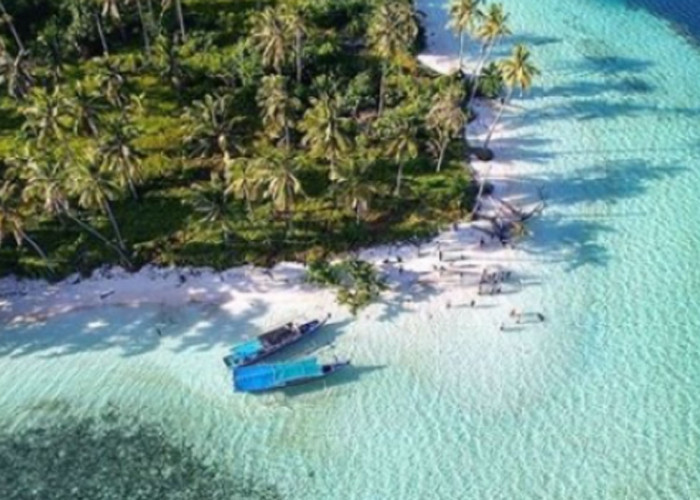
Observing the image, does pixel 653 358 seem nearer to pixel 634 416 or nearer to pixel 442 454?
pixel 634 416

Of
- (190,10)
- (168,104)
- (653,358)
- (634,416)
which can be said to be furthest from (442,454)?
(190,10)

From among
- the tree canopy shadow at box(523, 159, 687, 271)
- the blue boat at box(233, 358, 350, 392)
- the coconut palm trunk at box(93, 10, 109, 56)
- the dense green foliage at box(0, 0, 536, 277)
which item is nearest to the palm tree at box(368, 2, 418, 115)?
the dense green foliage at box(0, 0, 536, 277)

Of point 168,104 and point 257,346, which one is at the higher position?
point 168,104

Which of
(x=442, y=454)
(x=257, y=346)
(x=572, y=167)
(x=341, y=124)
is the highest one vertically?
(x=341, y=124)

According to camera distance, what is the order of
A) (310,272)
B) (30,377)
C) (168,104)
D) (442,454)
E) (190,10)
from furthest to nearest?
(190,10)
(168,104)
(310,272)
(30,377)
(442,454)

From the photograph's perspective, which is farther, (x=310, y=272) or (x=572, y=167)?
(x=572, y=167)

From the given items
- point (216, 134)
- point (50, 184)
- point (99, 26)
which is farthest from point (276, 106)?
point (99, 26)

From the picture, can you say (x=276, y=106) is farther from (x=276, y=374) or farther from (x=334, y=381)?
(x=334, y=381)

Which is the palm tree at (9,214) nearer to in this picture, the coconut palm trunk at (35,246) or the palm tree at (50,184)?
the coconut palm trunk at (35,246)
